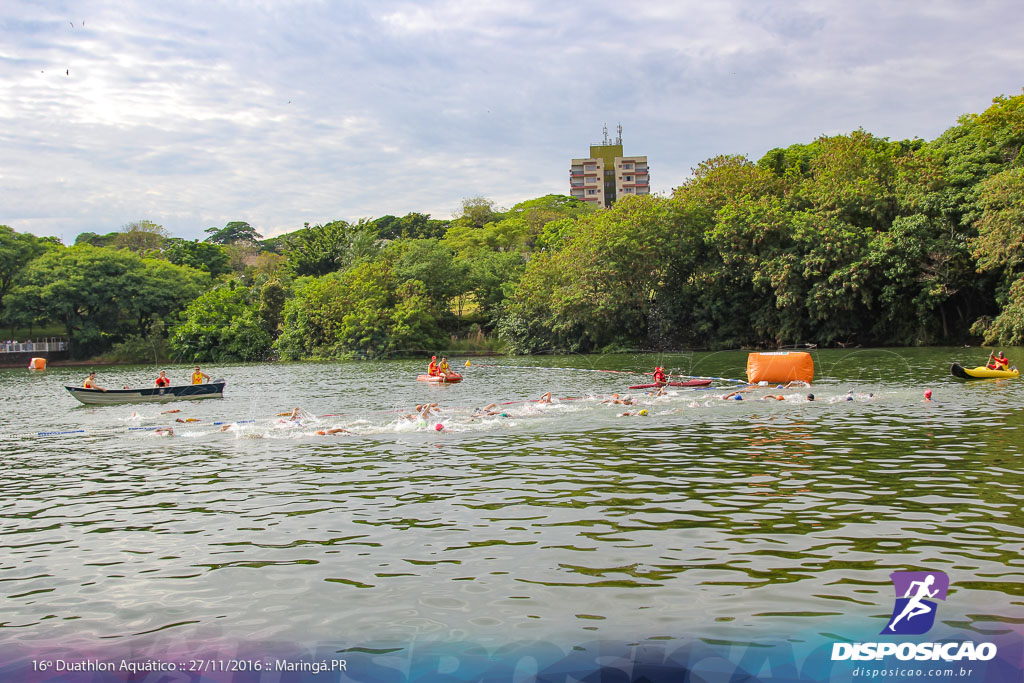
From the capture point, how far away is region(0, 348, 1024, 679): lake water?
292 inches

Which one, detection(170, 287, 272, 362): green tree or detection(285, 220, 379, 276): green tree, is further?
detection(285, 220, 379, 276): green tree

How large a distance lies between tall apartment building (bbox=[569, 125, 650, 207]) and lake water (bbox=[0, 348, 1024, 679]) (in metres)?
152

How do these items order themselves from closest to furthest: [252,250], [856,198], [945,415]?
1. [945,415]
2. [856,198]
3. [252,250]

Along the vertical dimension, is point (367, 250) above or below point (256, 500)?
above

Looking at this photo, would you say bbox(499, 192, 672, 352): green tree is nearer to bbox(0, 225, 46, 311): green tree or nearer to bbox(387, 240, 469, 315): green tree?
bbox(387, 240, 469, 315): green tree

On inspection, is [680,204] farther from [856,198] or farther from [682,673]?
[682,673]

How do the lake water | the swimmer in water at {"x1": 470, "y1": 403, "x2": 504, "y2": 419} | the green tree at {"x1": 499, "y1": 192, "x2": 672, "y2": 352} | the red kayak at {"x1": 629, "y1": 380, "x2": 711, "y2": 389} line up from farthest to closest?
the green tree at {"x1": 499, "y1": 192, "x2": 672, "y2": 352}, the red kayak at {"x1": 629, "y1": 380, "x2": 711, "y2": 389}, the swimmer in water at {"x1": 470, "y1": 403, "x2": 504, "y2": 419}, the lake water

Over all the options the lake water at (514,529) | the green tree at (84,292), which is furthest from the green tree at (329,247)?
the lake water at (514,529)

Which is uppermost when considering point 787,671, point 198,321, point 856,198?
point 856,198

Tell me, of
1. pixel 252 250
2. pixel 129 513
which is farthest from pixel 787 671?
pixel 252 250

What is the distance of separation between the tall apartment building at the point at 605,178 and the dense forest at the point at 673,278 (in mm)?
73501

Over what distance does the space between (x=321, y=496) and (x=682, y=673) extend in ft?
26.7

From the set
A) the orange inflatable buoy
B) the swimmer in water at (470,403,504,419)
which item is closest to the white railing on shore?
the swimmer in water at (470,403,504,419)

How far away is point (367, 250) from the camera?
310 feet
